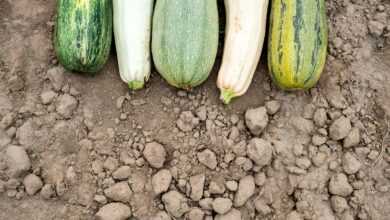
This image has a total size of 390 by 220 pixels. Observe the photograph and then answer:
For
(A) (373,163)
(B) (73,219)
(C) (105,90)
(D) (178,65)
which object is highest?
(D) (178,65)

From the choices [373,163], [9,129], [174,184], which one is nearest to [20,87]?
[9,129]

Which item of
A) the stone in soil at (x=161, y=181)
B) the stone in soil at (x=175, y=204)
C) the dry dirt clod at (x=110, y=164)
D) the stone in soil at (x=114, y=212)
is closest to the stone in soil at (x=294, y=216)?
the stone in soil at (x=175, y=204)

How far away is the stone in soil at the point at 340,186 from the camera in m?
3.21

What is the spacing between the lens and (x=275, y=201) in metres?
3.24

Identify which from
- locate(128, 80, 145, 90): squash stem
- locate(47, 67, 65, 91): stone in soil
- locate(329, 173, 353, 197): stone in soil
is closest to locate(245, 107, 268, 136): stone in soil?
locate(329, 173, 353, 197): stone in soil

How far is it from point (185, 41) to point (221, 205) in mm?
884

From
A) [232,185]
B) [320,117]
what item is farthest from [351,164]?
[232,185]

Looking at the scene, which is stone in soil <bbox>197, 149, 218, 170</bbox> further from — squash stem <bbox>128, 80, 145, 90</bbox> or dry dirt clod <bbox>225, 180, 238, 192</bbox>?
squash stem <bbox>128, 80, 145, 90</bbox>

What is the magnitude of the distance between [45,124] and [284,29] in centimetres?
141

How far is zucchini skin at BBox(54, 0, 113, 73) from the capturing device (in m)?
3.23

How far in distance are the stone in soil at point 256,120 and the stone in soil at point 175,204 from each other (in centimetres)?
54

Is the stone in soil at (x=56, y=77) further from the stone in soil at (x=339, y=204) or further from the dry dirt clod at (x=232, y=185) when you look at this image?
the stone in soil at (x=339, y=204)

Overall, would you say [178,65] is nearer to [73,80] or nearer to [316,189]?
[73,80]

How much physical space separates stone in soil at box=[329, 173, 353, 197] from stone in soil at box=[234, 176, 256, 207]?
42 centimetres
